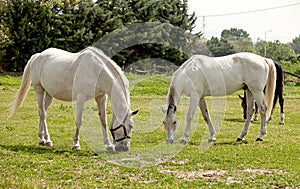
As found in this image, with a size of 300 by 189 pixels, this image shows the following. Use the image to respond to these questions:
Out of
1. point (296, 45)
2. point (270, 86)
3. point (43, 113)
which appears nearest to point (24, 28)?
point (43, 113)

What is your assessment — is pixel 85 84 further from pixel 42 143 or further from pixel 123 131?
pixel 42 143

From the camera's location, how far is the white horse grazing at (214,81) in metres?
10.8

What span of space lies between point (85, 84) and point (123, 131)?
1.33 m

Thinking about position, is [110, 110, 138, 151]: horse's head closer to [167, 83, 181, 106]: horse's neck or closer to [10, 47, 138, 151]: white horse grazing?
[10, 47, 138, 151]: white horse grazing

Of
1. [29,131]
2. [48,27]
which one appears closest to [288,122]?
[29,131]

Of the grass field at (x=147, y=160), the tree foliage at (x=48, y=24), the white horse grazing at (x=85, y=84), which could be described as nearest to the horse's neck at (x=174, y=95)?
the grass field at (x=147, y=160)

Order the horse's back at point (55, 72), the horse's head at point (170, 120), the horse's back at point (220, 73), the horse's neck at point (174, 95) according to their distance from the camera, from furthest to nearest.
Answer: the horse's back at point (220, 73) < the horse's neck at point (174, 95) < the horse's head at point (170, 120) < the horse's back at point (55, 72)

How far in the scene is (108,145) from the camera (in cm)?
970

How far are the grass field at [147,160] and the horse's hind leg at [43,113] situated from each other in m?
0.22

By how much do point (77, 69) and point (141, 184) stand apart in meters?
3.74

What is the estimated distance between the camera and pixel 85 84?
9.53m

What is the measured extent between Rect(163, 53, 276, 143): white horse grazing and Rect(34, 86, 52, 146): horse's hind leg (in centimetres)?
281

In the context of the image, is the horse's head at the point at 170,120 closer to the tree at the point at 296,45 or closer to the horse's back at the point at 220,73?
the horse's back at the point at 220,73

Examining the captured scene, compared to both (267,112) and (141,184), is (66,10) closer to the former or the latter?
(267,112)
